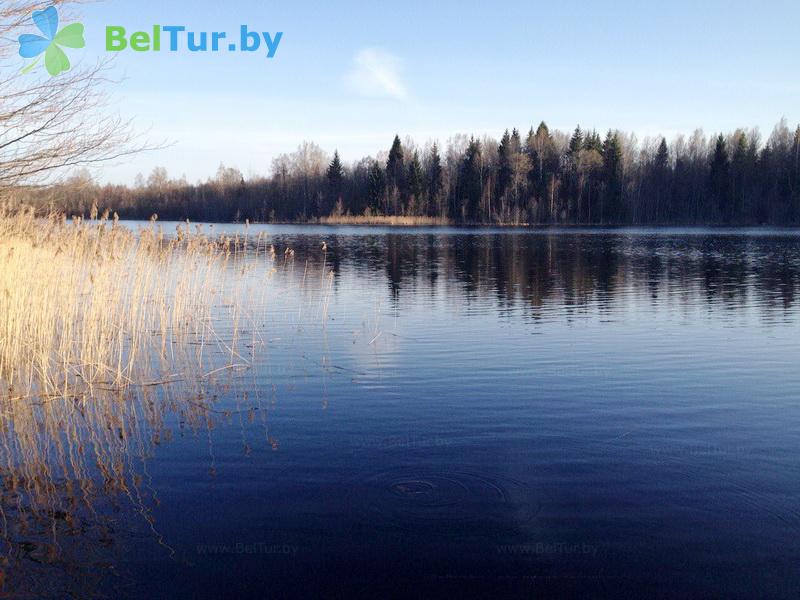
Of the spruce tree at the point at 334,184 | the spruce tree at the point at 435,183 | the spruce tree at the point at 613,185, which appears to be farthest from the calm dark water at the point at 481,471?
the spruce tree at the point at 334,184

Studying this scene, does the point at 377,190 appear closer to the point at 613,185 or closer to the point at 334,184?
the point at 334,184

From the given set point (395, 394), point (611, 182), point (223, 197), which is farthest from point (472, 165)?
point (395, 394)

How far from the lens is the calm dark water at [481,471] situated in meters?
4.75

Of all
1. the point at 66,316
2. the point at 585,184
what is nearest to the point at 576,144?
the point at 585,184

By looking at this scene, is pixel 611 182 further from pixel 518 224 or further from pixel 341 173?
pixel 341 173

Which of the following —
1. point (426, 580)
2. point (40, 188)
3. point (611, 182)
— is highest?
point (611, 182)

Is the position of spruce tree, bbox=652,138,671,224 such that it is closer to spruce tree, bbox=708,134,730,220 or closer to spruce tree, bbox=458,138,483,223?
spruce tree, bbox=708,134,730,220

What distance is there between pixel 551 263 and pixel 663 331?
668 inches

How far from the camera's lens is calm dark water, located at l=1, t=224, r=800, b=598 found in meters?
4.75

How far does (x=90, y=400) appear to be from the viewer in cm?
877

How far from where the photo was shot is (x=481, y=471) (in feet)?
21.4

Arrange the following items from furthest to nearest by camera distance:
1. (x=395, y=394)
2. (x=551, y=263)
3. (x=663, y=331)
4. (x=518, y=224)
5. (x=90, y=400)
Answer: (x=518, y=224) < (x=551, y=263) < (x=663, y=331) < (x=395, y=394) < (x=90, y=400)

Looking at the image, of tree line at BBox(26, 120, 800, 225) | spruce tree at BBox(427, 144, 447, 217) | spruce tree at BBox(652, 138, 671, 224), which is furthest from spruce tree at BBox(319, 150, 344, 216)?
spruce tree at BBox(652, 138, 671, 224)

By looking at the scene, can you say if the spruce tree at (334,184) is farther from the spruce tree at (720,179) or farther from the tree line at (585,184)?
the spruce tree at (720,179)
